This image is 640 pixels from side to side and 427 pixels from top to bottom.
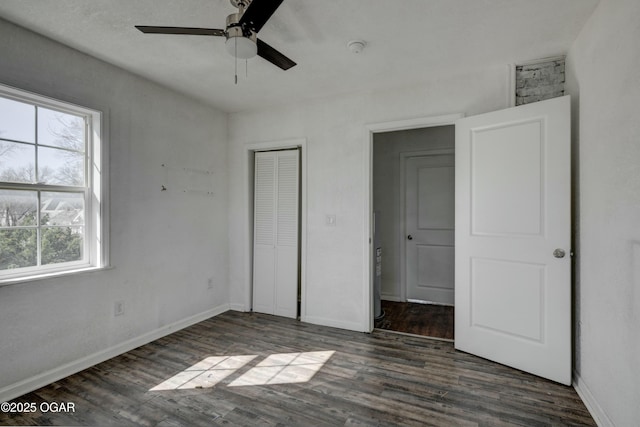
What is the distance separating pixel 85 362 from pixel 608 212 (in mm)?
3832

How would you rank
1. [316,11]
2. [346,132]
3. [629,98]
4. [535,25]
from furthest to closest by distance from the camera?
[346,132] < [535,25] < [316,11] < [629,98]

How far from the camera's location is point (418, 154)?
14.8ft

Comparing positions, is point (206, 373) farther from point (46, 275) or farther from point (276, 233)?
point (276, 233)

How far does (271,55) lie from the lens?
2020mm

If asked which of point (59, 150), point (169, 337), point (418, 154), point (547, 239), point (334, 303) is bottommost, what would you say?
point (169, 337)

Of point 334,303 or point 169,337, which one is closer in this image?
point 169,337

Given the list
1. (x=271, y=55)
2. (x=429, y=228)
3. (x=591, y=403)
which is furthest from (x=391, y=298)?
(x=271, y=55)

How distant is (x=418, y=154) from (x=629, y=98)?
113 inches

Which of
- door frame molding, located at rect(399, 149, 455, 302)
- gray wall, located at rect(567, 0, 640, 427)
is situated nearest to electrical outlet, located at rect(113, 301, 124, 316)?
door frame molding, located at rect(399, 149, 455, 302)

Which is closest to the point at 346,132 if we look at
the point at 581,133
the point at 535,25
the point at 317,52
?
the point at 317,52

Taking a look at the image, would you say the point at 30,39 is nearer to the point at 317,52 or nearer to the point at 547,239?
the point at 317,52

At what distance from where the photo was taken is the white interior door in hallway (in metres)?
4.38

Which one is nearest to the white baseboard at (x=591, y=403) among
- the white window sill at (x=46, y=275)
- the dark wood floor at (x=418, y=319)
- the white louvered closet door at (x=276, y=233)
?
the dark wood floor at (x=418, y=319)

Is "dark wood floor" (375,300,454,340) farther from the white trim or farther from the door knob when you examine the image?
the white trim
